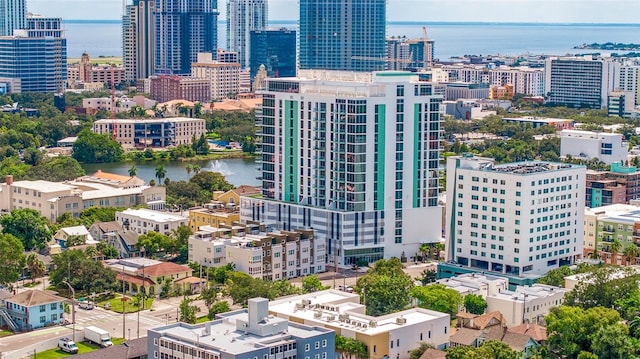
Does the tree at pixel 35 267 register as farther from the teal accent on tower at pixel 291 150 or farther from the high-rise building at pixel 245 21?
the high-rise building at pixel 245 21

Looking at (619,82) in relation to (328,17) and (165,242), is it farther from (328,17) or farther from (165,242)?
(165,242)

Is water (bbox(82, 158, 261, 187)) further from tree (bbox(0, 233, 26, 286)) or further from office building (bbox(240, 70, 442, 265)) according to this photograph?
tree (bbox(0, 233, 26, 286))

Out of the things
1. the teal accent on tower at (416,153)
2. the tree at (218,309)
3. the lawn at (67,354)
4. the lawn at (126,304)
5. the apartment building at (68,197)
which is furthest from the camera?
the apartment building at (68,197)

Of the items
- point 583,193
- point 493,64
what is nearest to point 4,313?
point 583,193

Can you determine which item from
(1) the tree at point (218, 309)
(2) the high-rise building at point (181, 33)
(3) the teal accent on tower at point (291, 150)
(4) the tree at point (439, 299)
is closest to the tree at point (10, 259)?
(1) the tree at point (218, 309)

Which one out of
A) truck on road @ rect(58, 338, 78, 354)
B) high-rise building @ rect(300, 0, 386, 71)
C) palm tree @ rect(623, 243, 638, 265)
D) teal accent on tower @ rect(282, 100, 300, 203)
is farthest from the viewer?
high-rise building @ rect(300, 0, 386, 71)

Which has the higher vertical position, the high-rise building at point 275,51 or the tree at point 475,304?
the high-rise building at point 275,51

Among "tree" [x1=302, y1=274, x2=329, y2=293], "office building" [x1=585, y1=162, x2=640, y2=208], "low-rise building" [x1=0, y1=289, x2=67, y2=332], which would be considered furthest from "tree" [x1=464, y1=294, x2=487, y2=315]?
"office building" [x1=585, y1=162, x2=640, y2=208]

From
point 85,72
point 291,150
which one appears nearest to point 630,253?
point 291,150
